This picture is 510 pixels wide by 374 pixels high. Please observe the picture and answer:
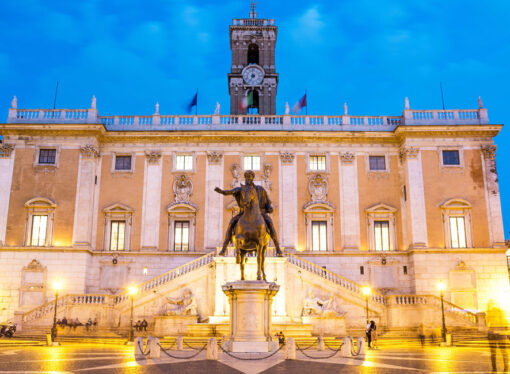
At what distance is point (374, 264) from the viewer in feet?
118

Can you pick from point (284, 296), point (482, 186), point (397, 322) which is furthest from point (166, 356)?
point (482, 186)

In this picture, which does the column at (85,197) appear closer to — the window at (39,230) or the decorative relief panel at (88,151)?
the decorative relief panel at (88,151)

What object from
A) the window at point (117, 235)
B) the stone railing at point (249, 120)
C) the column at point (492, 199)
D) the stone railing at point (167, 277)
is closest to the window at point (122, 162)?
the stone railing at point (249, 120)

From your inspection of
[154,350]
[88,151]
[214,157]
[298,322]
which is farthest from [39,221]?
[154,350]

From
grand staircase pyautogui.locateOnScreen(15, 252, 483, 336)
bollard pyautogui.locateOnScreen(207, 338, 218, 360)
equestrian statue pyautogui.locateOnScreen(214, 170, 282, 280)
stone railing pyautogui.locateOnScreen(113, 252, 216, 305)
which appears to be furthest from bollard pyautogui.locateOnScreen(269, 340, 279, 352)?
stone railing pyautogui.locateOnScreen(113, 252, 216, 305)

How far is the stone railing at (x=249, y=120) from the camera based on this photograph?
3838 cm

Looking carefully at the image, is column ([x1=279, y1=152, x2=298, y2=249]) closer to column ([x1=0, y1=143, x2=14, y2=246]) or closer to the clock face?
the clock face

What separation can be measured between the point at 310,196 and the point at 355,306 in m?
9.44

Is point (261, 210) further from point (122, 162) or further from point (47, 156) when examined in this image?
point (47, 156)

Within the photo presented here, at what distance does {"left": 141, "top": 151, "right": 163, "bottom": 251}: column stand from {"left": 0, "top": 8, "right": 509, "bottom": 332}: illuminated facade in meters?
0.08

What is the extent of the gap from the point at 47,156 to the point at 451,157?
29515mm

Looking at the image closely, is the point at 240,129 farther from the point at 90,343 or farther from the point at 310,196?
the point at 90,343

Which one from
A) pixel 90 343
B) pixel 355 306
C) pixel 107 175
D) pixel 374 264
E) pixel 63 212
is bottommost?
pixel 90 343

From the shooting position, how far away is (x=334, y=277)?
3222cm
